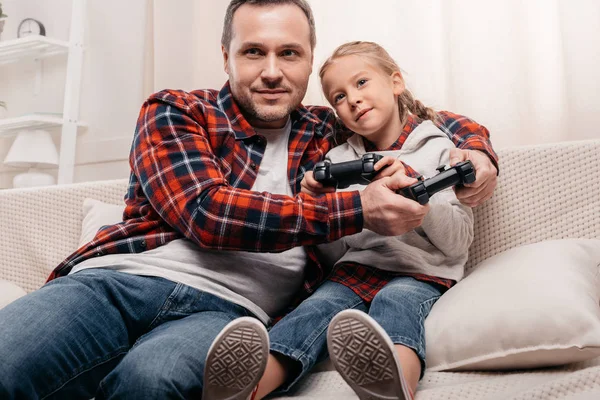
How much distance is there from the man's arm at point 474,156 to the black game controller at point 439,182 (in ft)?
0.20

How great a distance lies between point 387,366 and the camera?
0.81m

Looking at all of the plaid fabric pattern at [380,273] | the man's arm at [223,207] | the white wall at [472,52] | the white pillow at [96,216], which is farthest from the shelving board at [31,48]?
the plaid fabric pattern at [380,273]

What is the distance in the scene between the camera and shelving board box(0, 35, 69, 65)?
265 cm

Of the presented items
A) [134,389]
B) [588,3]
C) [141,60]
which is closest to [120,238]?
[134,389]

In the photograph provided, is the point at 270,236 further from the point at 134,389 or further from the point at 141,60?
the point at 141,60

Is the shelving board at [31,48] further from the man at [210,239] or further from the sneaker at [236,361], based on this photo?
the sneaker at [236,361]

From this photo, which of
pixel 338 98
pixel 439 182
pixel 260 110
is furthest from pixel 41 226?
pixel 439 182

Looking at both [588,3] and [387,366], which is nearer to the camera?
[387,366]

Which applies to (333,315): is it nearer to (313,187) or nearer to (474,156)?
(313,187)

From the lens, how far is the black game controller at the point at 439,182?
1.04m

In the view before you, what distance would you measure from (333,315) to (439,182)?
0.96 feet

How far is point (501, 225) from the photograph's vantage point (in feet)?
4.63

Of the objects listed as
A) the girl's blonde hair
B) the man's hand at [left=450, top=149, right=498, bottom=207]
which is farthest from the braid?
the man's hand at [left=450, top=149, right=498, bottom=207]

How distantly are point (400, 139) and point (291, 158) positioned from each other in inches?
9.4
